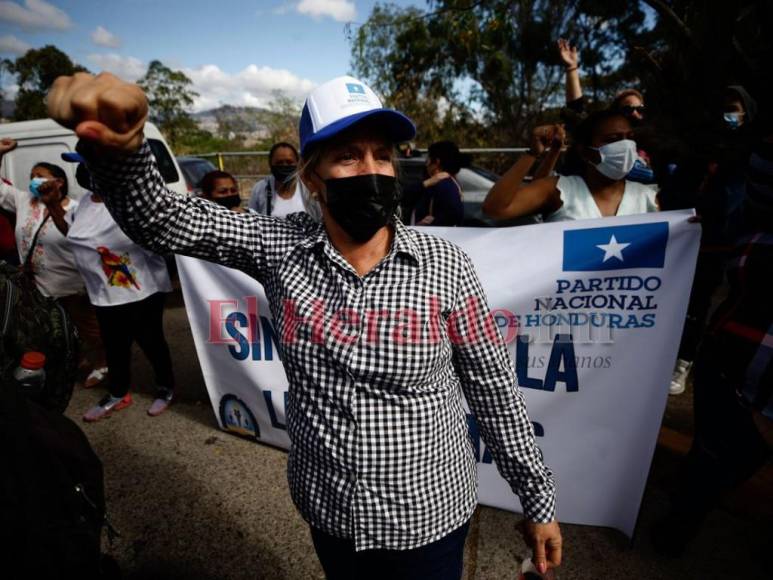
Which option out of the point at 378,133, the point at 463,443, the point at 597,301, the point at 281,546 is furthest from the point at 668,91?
the point at 281,546

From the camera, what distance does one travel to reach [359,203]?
1.14 m

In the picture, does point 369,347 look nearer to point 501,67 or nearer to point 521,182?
point 521,182

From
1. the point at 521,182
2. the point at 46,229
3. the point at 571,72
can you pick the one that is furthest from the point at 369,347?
the point at 46,229

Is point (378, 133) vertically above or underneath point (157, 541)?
above

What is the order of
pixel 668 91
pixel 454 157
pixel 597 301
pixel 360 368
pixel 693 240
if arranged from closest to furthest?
pixel 360 368
pixel 693 240
pixel 597 301
pixel 668 91
pixel 454 157

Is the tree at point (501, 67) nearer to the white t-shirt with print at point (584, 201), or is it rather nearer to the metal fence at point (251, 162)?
the metal fence at point (251, 162)

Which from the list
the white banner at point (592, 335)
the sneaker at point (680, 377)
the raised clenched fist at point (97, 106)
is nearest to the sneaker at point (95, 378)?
the white banner at point (592, 335)

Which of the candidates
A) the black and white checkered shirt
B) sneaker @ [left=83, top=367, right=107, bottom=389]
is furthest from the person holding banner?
sneaker @ [left=83, top=367, right=107, bottom=389]

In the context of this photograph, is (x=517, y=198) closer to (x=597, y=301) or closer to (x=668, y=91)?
(x=597, y=301)

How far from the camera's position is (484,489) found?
235 centimetres

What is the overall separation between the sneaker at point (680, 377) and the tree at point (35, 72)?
100 ft

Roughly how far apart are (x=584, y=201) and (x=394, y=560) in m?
1.91

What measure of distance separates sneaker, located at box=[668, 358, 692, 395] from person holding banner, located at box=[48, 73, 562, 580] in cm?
279

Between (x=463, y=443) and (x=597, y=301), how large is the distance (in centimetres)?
113
